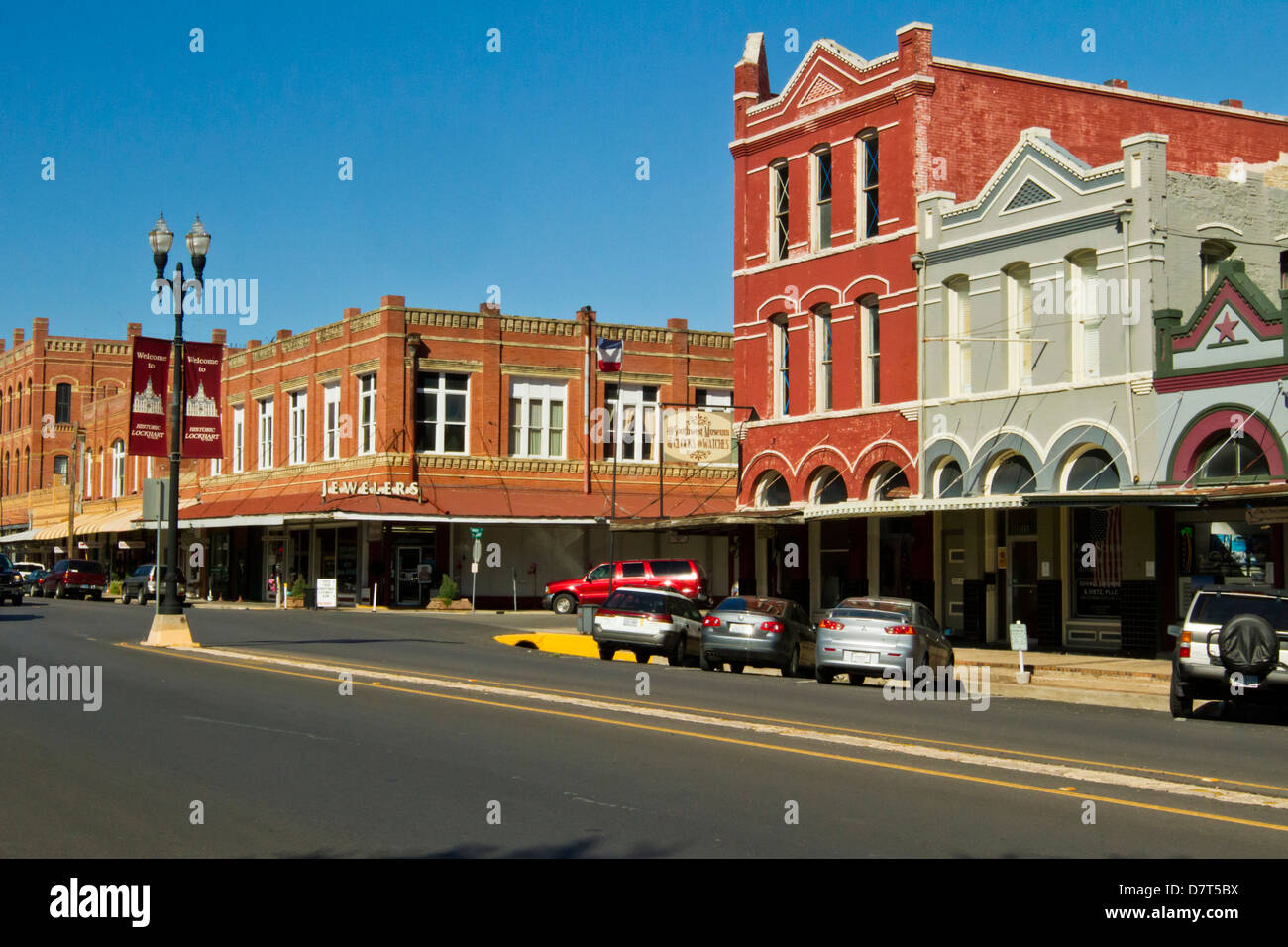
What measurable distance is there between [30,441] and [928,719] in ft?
263

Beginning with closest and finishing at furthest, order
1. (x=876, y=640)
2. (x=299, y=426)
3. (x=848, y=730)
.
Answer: (x=848, y=730)
(x=876, y=640)
(x=299, y=426)

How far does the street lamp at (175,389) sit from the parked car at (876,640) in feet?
38.7

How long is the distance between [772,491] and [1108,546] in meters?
11.0

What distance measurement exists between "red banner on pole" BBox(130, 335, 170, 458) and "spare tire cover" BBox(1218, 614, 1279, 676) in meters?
18.4

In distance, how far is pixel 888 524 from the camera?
33062mm

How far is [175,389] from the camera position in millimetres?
25172

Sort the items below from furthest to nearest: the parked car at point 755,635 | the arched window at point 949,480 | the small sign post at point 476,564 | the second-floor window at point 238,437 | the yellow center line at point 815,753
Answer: the second-floor window at point 238,437
the small sign post at point 476,564
the arched window at point 949,480
the parked car at point 755,635
the yellow center line at point 815,753

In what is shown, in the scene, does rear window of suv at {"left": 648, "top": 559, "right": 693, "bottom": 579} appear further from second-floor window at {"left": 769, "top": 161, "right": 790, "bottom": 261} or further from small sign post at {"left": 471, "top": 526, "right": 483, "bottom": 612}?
second-floor window at {"left": 769, "top": 161, "right": 790, "bottom": 261}

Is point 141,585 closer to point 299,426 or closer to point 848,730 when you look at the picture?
point 299,426

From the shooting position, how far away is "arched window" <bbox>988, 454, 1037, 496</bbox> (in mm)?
28578

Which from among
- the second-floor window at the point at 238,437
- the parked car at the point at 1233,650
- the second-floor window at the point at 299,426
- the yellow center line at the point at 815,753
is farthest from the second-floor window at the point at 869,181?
the second-floor window at the point at 238,437

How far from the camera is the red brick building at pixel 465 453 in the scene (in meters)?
48.9

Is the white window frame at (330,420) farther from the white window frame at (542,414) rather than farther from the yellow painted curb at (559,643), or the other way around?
the yellow painted curb at (559,643)

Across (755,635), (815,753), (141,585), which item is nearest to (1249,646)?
(815,753)
